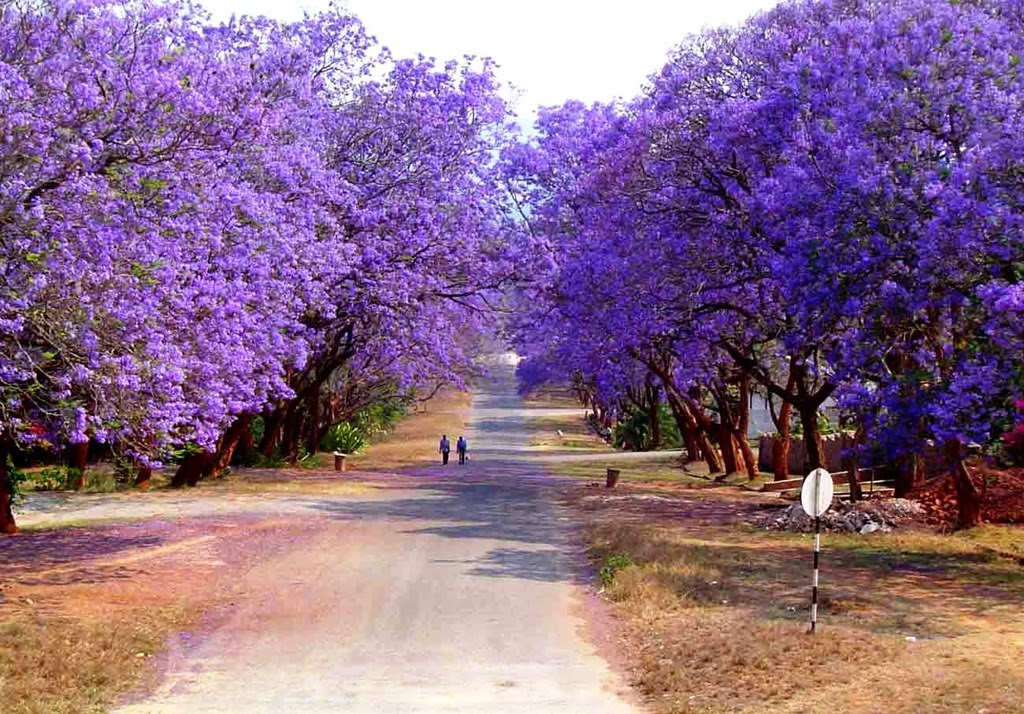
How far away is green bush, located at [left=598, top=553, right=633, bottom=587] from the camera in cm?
1627

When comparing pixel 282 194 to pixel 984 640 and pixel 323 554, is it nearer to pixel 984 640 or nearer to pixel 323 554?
pixel 323 554

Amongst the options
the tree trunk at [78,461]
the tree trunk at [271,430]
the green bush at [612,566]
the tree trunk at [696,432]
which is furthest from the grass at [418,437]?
the green bush at [612,566]

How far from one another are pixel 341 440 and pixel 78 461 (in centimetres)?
1799

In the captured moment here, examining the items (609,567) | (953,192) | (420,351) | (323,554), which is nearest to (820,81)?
(953,192)

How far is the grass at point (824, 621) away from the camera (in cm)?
977

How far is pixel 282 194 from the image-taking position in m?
22.5

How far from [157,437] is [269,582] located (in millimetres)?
2823

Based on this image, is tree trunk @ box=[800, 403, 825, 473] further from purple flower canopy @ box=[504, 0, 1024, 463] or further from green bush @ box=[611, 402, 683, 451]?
green bush @ box=[611, 402, 683, 451]

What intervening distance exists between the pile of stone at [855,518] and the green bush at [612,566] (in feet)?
17.3

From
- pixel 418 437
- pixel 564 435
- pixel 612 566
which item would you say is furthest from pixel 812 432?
pixel 564 435

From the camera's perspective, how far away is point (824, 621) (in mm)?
12883

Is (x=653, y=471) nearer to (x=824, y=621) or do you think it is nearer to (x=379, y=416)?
(x=379, y=416)

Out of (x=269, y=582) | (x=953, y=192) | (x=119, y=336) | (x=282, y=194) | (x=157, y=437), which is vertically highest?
(x=282, y=194)

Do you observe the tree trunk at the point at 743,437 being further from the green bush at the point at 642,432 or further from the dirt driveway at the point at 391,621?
the green bush at the point at 642,432
